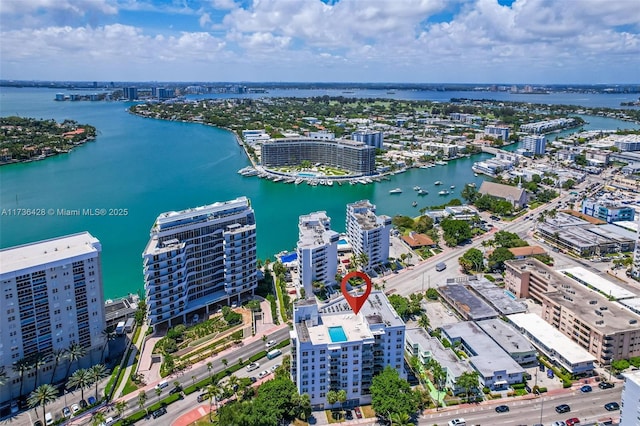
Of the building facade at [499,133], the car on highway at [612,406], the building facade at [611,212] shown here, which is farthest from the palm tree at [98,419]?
the building facade at [499,133]

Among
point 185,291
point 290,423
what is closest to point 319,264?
point 185,291

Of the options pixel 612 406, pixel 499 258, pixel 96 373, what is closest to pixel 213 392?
pixel 96 373

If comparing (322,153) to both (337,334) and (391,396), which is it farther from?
(391,396)

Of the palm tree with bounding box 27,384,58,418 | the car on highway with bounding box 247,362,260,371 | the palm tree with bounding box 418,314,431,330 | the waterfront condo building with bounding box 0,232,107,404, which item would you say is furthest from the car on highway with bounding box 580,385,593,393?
the palm tree with bounding box 27,384,58,418

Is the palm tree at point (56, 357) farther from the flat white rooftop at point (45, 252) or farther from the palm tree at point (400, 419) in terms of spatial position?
the palm tree at point (400, 419)

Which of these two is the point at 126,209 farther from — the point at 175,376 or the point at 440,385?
the point at 440,385

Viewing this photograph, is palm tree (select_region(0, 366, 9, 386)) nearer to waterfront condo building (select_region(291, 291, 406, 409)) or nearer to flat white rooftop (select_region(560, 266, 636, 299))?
waterfront condo building (select_region(291, 291, 406, 409))
